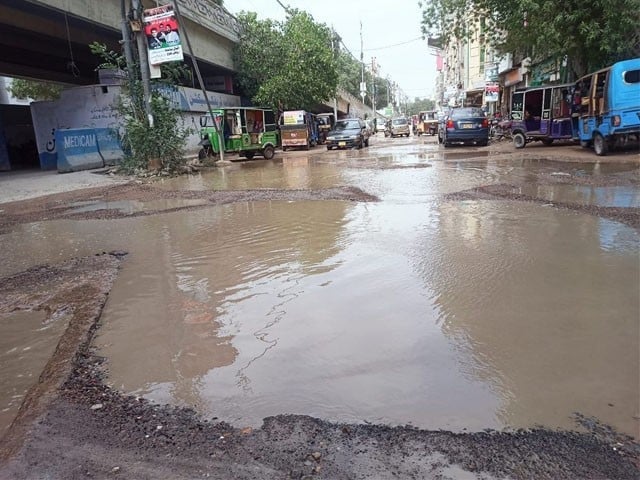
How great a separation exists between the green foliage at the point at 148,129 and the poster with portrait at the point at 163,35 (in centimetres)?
118

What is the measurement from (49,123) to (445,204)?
18.8 m

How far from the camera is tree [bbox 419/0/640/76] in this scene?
16.0 m

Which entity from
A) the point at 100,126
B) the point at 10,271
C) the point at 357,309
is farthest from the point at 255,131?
the point at 357,309

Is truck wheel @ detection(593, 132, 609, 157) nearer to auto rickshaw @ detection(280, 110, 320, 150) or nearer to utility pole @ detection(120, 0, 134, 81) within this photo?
Result: utility pole @ detection(120, 0, 134, 81)

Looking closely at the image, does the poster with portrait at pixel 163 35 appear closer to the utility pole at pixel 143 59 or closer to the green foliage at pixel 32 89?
the utility pole at pixel 143 59

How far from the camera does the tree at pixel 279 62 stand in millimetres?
29750

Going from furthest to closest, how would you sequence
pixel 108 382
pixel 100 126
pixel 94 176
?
pixel 100 126 < pixel 94 176 < pixel 108 382

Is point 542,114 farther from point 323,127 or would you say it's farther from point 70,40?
point 70,40

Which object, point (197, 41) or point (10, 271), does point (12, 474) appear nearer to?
point (10, 271)

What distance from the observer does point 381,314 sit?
427 cm

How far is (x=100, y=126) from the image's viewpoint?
20.6 meters

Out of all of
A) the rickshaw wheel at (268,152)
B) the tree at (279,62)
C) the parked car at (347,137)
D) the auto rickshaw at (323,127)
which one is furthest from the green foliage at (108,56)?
the auto rickshaw at (323,127)

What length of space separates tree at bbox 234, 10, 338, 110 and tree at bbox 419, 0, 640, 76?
39.2 ft

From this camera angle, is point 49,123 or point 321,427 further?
point 49,123
